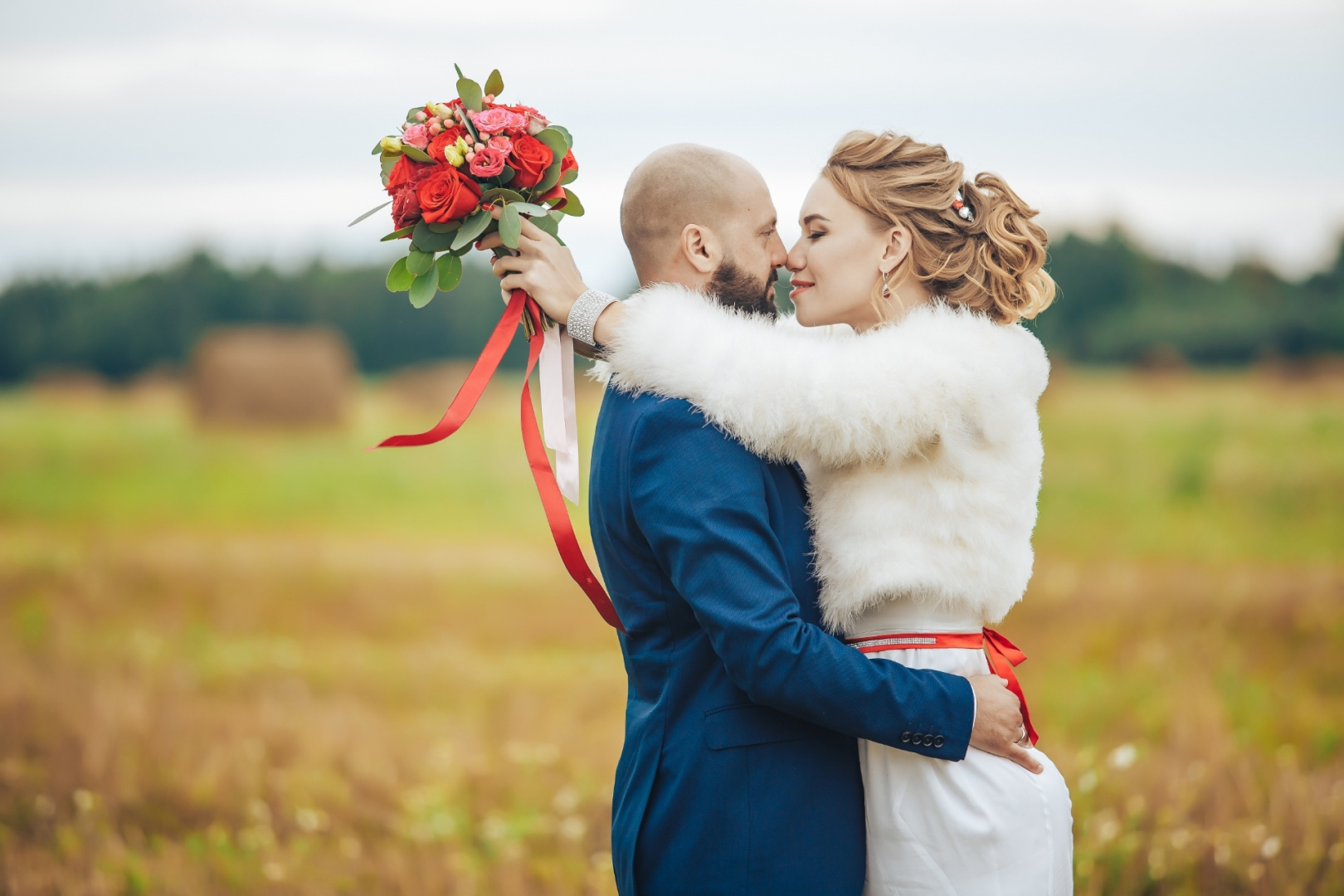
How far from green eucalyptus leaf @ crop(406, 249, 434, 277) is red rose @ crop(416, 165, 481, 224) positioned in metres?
0.10

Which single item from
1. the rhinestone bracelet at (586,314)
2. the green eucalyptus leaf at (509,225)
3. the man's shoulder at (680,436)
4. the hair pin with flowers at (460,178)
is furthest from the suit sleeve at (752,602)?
the hair pin with flowers at (460,178)

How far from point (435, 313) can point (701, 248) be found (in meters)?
16.2

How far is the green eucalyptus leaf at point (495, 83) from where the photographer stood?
7.16 feet

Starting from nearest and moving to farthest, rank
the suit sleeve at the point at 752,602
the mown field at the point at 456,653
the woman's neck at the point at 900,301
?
the suit sleeve at the point at 752,602, the woman's neck at the point at 900,301, the mown field at the point at 456,653

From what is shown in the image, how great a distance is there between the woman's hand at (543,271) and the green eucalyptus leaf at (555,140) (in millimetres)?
173

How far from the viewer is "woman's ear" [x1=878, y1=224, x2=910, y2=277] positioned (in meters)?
2.19

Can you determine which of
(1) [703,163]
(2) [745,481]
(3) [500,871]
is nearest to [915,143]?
(1) [703,163]

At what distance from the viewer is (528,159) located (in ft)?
6.77

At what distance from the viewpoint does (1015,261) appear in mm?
2174

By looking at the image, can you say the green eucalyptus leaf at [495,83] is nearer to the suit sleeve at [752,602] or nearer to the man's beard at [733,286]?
the man's beard at [733,286]

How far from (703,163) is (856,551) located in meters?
0.92

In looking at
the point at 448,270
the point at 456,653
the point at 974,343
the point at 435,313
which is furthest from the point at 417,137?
the point at 435,313

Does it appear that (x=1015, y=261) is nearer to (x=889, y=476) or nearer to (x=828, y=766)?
(x=889, y=476)

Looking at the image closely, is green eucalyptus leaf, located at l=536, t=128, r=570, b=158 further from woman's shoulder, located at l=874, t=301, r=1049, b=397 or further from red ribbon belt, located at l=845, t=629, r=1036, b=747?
red ribbon belt, located at l=845, t=629, r=1036, b=747
